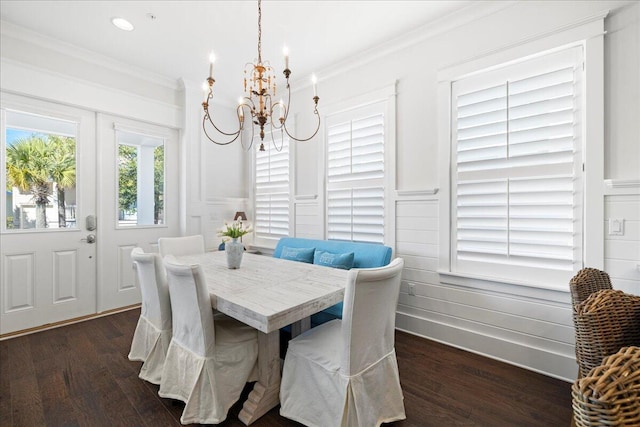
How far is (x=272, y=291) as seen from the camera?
1802 millimetres

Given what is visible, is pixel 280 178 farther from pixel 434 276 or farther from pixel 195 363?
pixel 195 363

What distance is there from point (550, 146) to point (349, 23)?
207 cm

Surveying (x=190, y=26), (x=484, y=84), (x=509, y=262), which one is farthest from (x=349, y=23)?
(x=509, y=262)

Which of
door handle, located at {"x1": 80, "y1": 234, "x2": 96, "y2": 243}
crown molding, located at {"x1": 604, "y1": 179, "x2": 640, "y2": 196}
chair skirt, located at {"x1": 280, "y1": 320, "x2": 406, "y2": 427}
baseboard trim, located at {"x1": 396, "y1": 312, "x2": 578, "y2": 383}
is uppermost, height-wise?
crown molding, located at {"x1": 604, "y1": 179, "x2": 640, "y2": 196}

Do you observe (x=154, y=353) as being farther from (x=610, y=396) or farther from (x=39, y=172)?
(x=39, y=172)

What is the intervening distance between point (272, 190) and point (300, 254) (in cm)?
152

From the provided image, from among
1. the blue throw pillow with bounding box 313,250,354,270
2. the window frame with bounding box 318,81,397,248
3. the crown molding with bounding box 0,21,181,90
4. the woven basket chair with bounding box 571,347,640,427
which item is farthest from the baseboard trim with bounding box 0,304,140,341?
the woven basket chair with bounding box 571,347,640,427

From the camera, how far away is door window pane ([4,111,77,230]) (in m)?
2.99

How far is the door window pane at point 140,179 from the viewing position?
3758 millimetres

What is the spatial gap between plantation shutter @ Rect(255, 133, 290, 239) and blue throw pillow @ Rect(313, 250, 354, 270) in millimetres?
1312

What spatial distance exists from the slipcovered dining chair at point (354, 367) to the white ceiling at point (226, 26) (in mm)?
2387

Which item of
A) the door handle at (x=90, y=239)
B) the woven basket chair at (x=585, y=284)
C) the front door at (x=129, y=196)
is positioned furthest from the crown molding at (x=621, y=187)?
the door handle at (x=90, y=239)

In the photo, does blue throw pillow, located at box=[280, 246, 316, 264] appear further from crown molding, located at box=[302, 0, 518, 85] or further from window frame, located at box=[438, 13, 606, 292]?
crown molding, located at box=[302, 0, 518, 85]

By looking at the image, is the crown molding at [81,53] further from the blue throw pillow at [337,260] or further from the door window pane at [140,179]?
the blue throw pillow at [337,260]
